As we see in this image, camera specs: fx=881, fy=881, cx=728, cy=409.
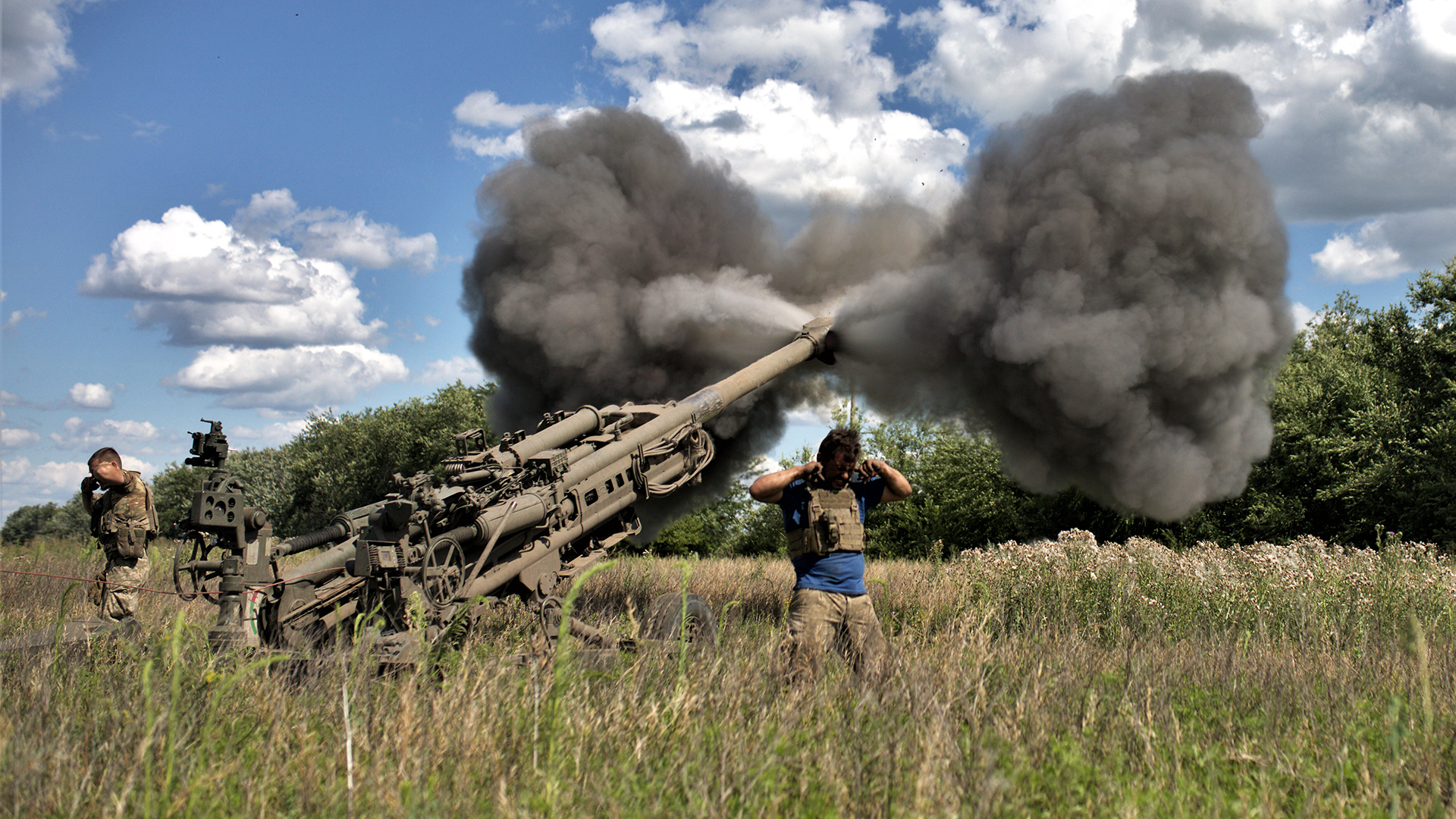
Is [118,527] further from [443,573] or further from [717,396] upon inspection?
[717,396]

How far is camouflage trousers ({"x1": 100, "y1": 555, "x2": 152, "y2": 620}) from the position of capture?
24.9 feet

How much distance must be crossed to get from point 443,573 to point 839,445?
2.92 m

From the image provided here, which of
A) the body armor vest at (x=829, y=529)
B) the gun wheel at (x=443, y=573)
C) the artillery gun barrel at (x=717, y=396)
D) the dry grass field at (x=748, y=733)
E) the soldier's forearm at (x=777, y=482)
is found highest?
the artillery gun barrel at (x=717, y=396)

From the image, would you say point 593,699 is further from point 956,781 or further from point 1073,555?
point 1073,555

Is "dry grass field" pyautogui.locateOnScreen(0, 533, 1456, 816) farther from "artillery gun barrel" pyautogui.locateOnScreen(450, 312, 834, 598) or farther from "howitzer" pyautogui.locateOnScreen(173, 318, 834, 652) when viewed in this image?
"artillery gun barrel" pyautogui.locateOnScreen(450, 312, 834, 598)

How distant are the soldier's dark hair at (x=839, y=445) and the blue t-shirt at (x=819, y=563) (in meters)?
0.23

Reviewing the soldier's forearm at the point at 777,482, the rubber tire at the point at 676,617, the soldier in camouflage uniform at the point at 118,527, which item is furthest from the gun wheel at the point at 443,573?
the soldier in camouflage uniform at the point at 118,527

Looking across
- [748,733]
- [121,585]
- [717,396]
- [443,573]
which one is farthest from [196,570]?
[717,396]

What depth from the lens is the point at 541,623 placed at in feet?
22.5

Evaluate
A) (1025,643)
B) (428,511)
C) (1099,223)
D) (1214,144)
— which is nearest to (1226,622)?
(1025,643)

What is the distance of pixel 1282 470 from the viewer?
72.7 ft

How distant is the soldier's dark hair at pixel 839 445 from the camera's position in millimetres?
5316

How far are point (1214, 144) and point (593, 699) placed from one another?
25.8 ft

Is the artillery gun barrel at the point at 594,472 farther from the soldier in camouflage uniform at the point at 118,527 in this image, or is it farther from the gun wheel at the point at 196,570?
the soldier in camouflage uniform at the point at 118,527
